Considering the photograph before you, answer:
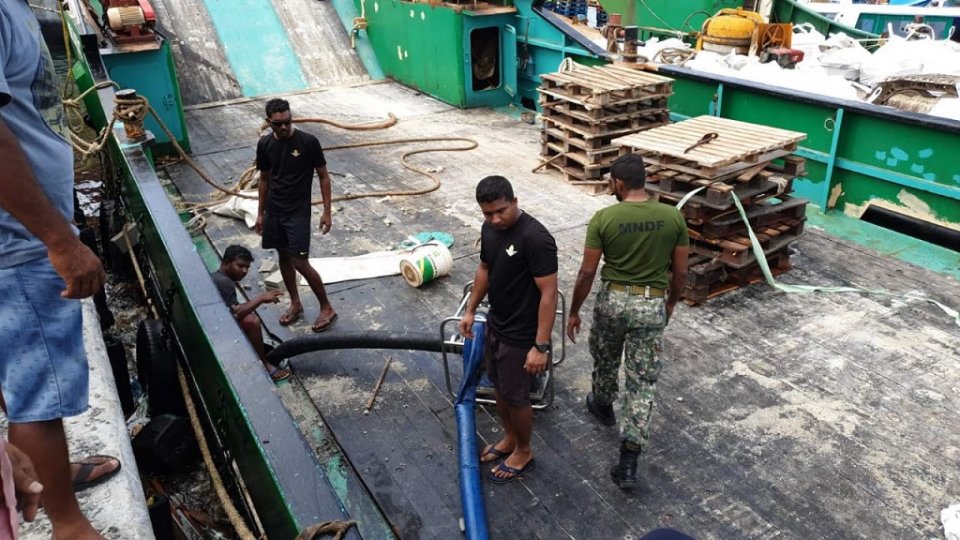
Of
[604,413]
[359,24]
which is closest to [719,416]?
[604,413]

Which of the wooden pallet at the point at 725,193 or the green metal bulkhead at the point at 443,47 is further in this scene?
the green metal bulkhead at the point at 443,47

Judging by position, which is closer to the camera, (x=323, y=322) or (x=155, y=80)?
(x=323, y=322)

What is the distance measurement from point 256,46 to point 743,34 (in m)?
8.99

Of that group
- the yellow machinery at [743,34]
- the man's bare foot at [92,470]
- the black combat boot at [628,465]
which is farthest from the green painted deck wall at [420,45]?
the man's bare foot at [92,470]

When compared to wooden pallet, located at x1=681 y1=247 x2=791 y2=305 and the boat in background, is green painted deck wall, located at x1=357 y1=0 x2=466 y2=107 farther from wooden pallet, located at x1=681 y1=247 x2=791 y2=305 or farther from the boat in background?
wooden pallet, located at x1=681 y1=247 x2=791 y2=305

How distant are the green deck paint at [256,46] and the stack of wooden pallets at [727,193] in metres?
9.04

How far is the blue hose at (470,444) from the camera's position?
12.4 ft

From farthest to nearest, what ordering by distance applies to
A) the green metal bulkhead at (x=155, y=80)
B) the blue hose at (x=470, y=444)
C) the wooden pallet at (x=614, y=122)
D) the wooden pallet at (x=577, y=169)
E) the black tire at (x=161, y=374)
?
the green metal bulkhead at (x=155, y=80) → the wooden pallet at (x=577, y=169) → the wooden pallet at (x=614, y=122) → the black tire at (x=161, y=374) → the blue hose at (x=470, y=444)

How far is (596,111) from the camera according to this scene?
834 cm

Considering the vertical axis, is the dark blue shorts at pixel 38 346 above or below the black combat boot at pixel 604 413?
→ above

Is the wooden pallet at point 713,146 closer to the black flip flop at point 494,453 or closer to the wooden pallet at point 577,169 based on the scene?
the wooden pallet at point 577,169

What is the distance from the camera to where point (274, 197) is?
19.1 ft

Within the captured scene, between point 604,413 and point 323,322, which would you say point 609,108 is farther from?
point 604,413

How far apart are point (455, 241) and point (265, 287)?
1948 millimetres
